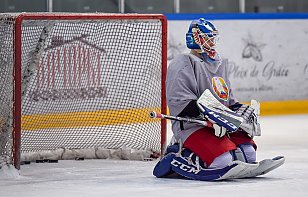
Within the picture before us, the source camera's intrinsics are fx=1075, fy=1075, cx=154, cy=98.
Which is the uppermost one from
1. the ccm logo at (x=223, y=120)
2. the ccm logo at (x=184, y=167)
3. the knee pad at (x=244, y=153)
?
the ccm logo at (x=223, y=120)

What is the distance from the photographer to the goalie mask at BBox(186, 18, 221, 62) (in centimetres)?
630

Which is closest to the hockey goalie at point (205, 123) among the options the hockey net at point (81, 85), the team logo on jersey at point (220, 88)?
the team logo on jersey at point (220, 88)

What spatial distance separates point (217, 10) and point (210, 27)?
5.75 m

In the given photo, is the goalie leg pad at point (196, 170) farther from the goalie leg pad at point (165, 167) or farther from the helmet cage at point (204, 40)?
the helmet cage at point (204, 40)

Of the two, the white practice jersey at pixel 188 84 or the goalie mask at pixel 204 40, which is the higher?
the goalie mask at pixel 204 40

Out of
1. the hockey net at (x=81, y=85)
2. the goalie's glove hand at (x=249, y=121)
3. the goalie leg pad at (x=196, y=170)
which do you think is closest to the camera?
the goalie leg pad at (x=196, y=170)

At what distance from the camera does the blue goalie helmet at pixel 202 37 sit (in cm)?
630

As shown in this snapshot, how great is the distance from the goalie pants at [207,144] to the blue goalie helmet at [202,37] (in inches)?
19.5

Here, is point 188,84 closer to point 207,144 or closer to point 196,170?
point 207,144

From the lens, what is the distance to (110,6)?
36.8 feet

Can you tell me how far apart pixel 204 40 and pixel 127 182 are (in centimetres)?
95

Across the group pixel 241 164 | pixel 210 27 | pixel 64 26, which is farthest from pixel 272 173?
pixel 64 26

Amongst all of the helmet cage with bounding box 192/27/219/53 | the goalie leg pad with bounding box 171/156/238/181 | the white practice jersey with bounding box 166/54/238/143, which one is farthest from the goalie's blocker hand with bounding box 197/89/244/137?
the helmet cage with bounding box 192/27/219/53

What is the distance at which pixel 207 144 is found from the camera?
6074mm
